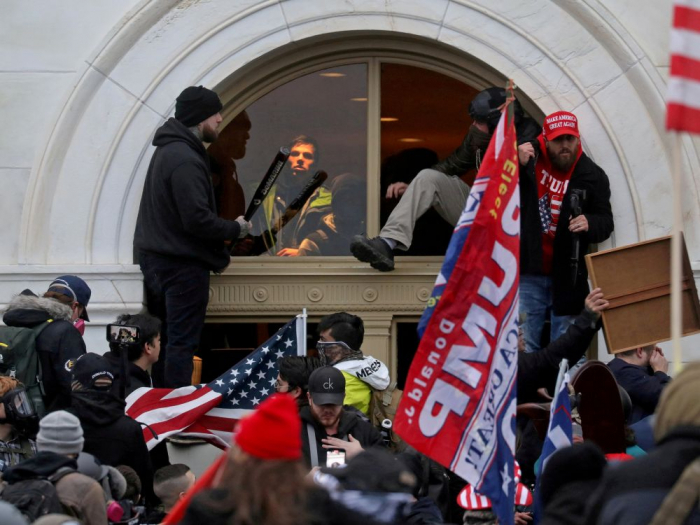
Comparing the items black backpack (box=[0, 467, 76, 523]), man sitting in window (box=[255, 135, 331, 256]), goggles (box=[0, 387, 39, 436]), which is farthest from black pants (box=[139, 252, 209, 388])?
black backpack (box=[0, 467, 76, 523])

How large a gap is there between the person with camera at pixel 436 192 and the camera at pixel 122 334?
190 cm

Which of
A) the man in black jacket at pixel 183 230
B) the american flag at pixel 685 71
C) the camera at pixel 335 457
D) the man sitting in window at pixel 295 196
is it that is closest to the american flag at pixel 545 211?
the man sitting in window at pixel 295 196

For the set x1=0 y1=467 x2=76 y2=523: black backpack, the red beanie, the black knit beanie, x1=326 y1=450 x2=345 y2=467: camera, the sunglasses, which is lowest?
x1=326 y1=450 x2=345 y2=467: camera

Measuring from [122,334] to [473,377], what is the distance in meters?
3.00

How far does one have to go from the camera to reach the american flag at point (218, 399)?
8.87m

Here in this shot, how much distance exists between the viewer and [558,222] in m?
9.48

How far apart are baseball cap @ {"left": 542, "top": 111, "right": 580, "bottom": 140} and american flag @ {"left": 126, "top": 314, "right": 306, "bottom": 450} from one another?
203cm

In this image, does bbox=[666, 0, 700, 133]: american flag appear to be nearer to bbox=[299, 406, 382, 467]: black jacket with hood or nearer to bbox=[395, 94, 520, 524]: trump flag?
bbox=[395, 94, 520, 524]: trump flag

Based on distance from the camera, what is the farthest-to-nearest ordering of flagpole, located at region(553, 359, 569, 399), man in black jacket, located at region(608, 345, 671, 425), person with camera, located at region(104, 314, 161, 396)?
person with camera, located at region(104, 314, 161, 396)
man in black jacket, located at region(608, 345, 671, 425)
flagpole, located at region(553, 359, 569, 399)

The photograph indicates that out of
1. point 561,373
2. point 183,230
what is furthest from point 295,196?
point 561,373

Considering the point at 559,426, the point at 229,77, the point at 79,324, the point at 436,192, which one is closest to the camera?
the point at 559,426

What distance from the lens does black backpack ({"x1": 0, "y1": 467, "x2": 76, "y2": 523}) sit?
5934mm

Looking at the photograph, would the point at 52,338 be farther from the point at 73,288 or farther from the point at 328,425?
the point at 328,425

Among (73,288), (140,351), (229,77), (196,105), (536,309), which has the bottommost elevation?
(140,351)
